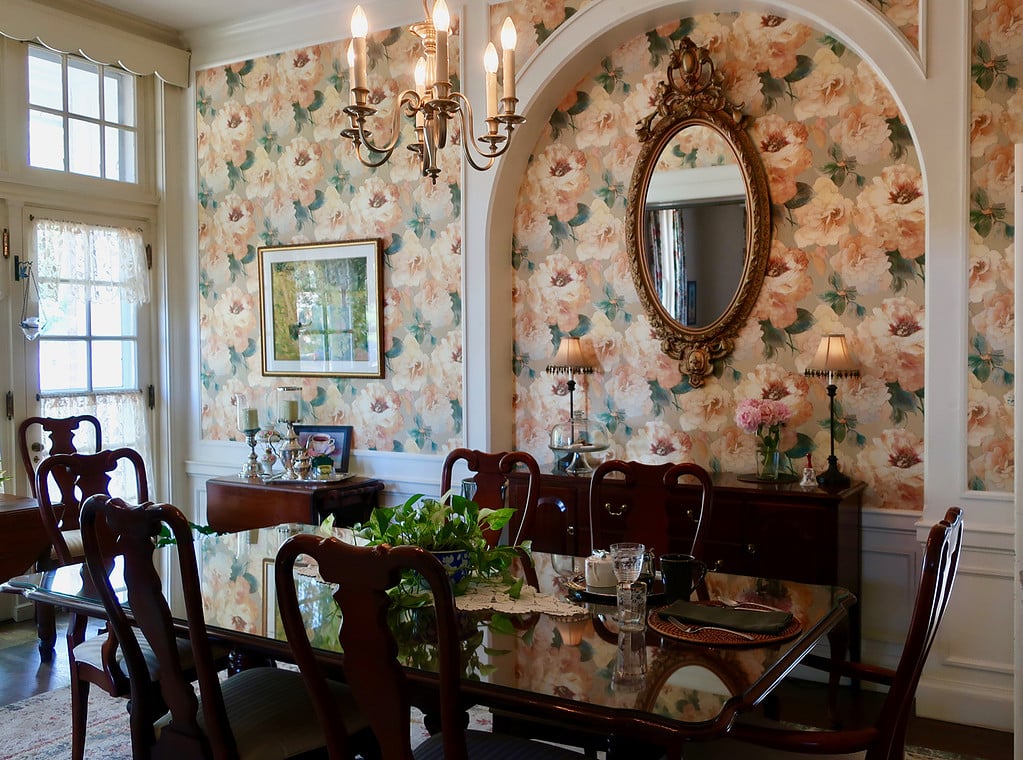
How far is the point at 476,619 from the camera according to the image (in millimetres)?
2119

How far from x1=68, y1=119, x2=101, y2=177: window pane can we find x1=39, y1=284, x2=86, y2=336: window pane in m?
0.65

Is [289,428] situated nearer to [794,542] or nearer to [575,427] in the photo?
[575,427]

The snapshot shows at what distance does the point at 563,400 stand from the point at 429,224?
43.4 inches

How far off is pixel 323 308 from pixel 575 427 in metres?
1.58

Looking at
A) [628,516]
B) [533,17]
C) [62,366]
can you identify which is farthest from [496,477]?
[62,366]

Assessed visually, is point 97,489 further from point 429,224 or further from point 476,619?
point 476,619

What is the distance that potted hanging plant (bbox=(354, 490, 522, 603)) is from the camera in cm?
223

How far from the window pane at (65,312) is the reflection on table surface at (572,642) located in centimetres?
250

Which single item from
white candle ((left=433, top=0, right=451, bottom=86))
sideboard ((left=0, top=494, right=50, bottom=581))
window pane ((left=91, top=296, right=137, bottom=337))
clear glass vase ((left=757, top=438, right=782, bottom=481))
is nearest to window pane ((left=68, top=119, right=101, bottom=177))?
window pane ((left=91, top=296, right=137, bottom=337))

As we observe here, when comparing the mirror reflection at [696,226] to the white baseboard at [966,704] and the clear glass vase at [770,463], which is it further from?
the white baseboard at [966,704]

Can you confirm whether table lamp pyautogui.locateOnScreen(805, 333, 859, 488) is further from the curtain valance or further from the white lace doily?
the curtain valance

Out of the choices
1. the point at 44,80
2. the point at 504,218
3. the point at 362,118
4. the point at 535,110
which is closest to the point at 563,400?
the point at 504,218

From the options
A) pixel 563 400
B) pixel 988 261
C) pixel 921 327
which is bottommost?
pixel 563 400

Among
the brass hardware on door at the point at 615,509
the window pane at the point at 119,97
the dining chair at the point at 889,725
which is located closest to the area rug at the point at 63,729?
the brass hardware on door at the point at 615,509
